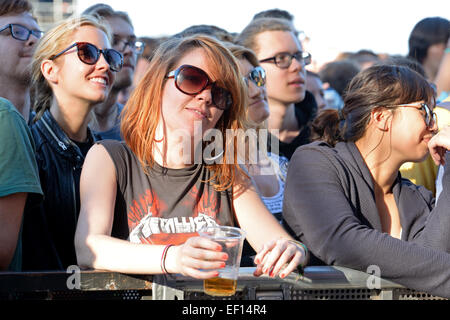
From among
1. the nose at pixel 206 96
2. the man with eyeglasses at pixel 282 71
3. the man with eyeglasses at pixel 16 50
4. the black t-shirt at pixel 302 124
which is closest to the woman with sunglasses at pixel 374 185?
the nose at pixel 206 96

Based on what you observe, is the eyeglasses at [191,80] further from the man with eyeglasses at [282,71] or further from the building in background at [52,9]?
the building in background at [52,9]

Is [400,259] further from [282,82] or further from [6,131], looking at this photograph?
[282,82]

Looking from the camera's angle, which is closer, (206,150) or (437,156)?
(206,150)

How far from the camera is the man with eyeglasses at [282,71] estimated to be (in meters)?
4.15

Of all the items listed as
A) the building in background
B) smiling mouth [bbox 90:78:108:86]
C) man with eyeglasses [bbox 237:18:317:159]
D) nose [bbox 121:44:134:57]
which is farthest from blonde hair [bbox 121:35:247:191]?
the building in background

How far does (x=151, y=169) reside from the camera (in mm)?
2371

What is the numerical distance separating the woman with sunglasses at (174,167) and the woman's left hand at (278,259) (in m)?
0.34

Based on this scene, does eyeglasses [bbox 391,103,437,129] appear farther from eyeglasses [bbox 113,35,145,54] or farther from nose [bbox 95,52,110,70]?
eyeglasses [bbox 113,35,145,54]

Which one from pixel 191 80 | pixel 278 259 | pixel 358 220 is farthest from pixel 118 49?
pixel 278 259

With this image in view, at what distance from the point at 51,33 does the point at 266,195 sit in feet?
5.09

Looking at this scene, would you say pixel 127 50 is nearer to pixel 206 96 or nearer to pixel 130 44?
pixel 130 44

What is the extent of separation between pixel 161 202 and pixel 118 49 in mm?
2415

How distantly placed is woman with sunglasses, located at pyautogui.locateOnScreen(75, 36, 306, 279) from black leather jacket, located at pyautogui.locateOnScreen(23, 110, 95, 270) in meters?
0.40
